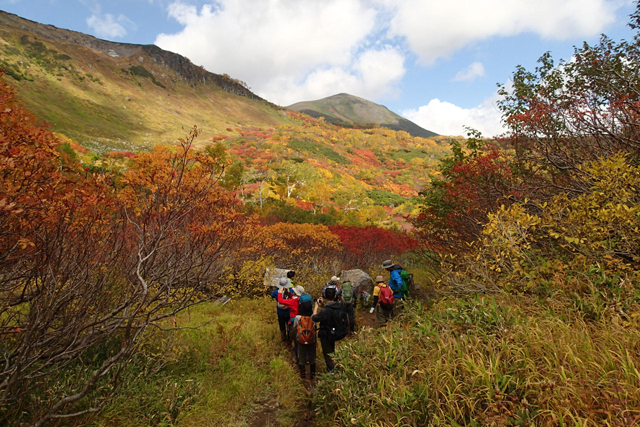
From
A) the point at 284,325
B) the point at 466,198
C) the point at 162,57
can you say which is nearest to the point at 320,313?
the point at 284,325

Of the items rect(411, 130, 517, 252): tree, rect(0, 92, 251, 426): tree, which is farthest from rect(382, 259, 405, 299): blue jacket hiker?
rect(0, 92, 251, 426): tree

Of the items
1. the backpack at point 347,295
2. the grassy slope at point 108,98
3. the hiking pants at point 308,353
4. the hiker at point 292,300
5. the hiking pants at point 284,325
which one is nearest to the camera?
the hiking pants at point 308,353

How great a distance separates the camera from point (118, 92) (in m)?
81.1

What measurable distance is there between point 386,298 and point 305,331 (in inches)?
86.6

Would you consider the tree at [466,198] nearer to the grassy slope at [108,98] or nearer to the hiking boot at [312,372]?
the hiking boot at [312,372]

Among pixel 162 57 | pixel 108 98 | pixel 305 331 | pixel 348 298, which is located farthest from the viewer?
pixel 162 57

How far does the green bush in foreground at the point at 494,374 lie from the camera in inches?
85.4

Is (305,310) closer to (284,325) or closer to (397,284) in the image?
(284,325)

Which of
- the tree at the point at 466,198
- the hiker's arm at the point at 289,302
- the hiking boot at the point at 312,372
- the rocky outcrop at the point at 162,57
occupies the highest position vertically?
the rocky outcrop at the point at 162,57

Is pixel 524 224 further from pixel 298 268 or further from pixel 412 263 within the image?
pixel 412 263

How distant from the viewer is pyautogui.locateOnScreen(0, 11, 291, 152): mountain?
53.8 metres

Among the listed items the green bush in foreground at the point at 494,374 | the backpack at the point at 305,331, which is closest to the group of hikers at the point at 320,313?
the backpack at the point at 305,331

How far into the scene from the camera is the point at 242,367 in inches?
195

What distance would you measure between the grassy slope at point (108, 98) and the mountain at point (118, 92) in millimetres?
194
